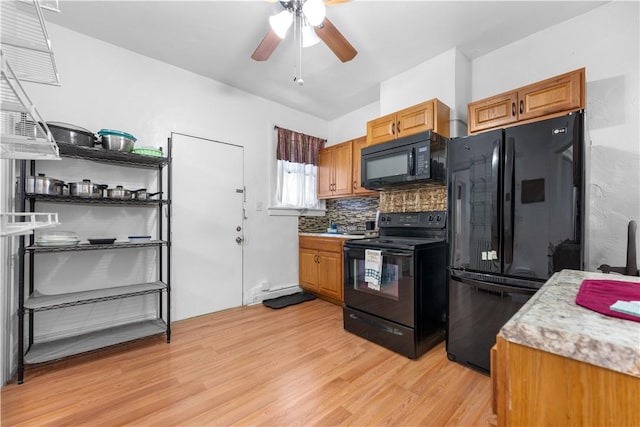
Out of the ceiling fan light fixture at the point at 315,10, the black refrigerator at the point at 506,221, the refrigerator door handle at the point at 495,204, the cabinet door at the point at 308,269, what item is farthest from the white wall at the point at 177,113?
the refrigerator door handle at the point at 495,204

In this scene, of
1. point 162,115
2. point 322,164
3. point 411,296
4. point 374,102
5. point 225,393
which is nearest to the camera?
point 225,393

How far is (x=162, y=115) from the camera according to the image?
283 centimetres

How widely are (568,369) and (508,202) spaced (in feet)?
5.21

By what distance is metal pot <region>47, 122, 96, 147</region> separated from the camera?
6.58ft

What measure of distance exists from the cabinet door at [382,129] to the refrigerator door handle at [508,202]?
48.3 inches

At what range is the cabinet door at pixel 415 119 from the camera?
101 inches

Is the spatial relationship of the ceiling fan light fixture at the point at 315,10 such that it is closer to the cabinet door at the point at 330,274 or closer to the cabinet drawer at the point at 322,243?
the cabinet drawer at the point at 322,243

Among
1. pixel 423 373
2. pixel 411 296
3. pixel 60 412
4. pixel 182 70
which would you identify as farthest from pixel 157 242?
pixel 423 373

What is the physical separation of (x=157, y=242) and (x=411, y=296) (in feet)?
7.32

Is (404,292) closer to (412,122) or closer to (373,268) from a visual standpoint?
(373,268)

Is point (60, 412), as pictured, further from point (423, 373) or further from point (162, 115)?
point (162, 115)

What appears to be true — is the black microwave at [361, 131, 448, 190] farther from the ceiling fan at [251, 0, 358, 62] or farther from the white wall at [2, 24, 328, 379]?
the white wall at [2, 24, 328, 379]

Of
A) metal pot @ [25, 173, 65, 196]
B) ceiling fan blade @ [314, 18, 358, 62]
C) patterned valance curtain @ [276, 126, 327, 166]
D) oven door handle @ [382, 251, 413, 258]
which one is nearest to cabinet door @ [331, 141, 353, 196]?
patterned valance curtain @ [276, 126, 327, 166]

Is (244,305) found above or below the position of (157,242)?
below
